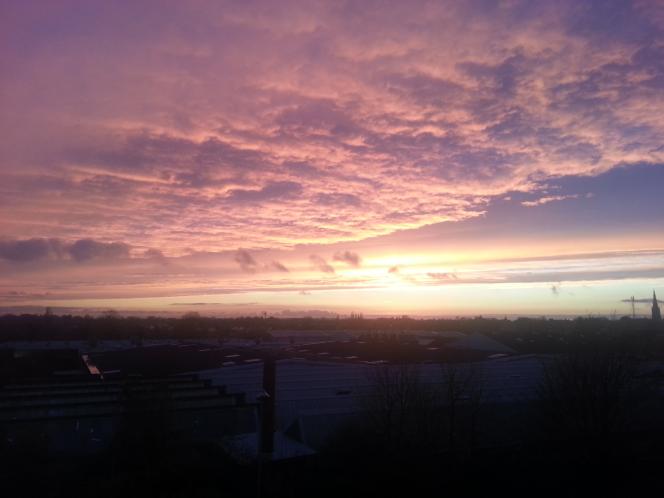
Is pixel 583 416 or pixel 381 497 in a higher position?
pixel 583 416

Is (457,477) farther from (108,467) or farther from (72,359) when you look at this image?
(72,359)

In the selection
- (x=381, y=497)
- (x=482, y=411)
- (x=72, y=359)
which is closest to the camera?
(x=381, y=497)

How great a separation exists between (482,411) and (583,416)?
431 centimetres

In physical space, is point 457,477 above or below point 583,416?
below

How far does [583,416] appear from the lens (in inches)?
857

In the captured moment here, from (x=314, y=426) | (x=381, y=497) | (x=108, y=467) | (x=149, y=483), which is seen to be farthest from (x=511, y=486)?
(x=108, y=467)

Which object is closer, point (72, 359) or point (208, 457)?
point (208, 457)

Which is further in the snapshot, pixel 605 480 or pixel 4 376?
pixel 4 376

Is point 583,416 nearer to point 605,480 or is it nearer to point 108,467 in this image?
point 605,480

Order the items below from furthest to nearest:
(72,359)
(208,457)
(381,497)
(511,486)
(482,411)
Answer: (72,359)
(482,411)
(208,457)
(511,486)
(381,497)

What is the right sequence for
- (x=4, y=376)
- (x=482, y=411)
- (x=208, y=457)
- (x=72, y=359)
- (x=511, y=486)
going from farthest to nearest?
(x=72, y=359) → (x=4, y=376) → (x=482, y=411) → (x=208, y=457) → (x=511, y=486)

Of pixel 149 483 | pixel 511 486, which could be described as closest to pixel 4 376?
pixel 149 483

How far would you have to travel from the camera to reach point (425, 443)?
21016 mm

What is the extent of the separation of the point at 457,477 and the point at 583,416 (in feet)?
21.2
